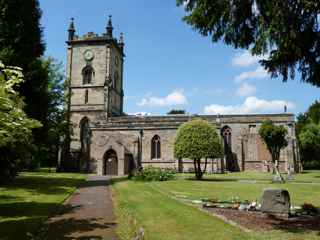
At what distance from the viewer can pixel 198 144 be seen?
29.5 metres

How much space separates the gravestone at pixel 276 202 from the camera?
10901 mm

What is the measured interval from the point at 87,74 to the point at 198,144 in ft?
92.3

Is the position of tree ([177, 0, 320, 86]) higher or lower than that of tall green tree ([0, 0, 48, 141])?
lower

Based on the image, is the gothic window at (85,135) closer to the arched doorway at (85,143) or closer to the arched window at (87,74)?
the arched doorway at (85,143)

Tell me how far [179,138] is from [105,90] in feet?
71.9

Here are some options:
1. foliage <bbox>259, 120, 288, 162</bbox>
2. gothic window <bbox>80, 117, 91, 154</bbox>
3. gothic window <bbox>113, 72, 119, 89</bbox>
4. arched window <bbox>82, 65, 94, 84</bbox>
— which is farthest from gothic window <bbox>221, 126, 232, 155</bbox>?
arched window <bbox>82, 65, 94, 84</bbox>

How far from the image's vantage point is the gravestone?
10.9 m

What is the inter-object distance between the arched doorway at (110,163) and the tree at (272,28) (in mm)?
32801

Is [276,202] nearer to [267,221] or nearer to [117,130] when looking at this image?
[267,221]

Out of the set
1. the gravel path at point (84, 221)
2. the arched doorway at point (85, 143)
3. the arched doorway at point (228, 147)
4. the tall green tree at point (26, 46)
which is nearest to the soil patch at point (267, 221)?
the gravel path at point (84, 221)

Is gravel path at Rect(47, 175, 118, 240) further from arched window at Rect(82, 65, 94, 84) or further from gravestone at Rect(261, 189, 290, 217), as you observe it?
arched window at Rect(82, 65, 94, 84)

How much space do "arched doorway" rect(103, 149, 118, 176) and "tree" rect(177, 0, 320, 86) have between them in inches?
1291

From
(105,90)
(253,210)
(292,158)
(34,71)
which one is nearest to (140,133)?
(105,90)

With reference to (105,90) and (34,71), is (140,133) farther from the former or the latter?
(34,71)
